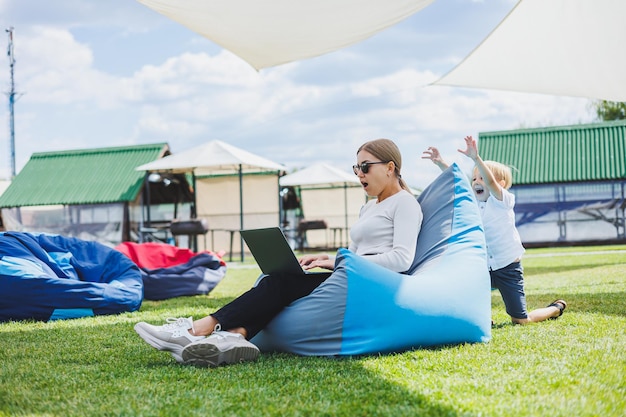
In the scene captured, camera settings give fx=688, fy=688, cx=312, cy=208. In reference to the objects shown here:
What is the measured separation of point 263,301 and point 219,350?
13.5 inches

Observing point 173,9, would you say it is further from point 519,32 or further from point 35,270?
point 519,32

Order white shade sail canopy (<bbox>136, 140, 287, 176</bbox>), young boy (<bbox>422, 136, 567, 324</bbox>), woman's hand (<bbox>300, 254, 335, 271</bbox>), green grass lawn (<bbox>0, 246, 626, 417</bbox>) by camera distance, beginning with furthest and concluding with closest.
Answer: white shade sail canopy (<bbox>136, 140, 287, 176</bbox>), young boy (<bbox>422, 136, 567, 324</bbox>), woman's hand (<bbox>300, 254, 335, 271</bbox>), green grass lawn (<bbox>0, 246, 626, 417</bbox>)

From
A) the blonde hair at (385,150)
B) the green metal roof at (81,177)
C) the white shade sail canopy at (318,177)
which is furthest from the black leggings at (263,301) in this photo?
the white shade sail canopy at (318,177)

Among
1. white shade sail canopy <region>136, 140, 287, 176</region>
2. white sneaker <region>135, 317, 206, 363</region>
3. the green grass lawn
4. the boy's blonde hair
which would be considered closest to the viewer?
the green grass lawn

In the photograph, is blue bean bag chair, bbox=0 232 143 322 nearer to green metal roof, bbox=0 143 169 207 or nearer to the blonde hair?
the blonde hair

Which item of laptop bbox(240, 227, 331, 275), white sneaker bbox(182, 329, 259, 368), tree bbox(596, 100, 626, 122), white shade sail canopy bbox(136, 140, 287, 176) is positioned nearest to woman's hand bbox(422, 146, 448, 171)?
laptop bbox(240, 227, 331, 275)

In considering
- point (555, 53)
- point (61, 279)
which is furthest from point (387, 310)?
point (555, 53)

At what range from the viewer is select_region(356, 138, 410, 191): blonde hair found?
11.3 feet

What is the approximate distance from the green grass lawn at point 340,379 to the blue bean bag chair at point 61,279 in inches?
33.1

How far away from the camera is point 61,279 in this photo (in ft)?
16.6

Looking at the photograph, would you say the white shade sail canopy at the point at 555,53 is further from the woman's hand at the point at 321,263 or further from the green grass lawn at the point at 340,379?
the woman's hand at the point at 321,263

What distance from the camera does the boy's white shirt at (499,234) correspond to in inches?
161

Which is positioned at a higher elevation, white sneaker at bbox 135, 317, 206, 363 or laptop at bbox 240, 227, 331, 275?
laptop at bbox 240, 227, 331, 275

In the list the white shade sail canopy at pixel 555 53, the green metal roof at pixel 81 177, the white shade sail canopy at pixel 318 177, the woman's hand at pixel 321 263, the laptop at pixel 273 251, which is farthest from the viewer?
the white shade sail canopy at pixel 318 177
